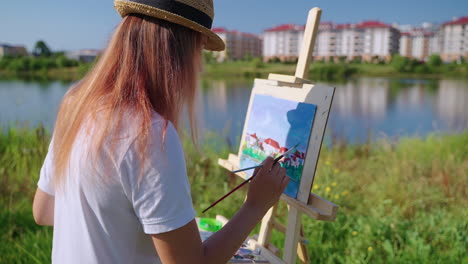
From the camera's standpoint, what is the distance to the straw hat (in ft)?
2.71

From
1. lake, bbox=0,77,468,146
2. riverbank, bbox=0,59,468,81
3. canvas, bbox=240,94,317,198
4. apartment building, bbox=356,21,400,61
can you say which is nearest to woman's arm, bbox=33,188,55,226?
canvas, bbox=240,94,317,198

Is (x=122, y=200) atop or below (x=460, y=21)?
below

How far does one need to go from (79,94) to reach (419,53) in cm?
5632

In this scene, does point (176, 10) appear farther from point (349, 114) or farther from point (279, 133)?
point (349, 114)

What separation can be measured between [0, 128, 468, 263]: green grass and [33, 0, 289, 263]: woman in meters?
0.45

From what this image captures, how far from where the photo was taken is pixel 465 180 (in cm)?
359

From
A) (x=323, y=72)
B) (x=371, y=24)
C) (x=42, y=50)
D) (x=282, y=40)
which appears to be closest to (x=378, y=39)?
(x=371, y=24)

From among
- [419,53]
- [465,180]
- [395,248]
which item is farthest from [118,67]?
[419,53]

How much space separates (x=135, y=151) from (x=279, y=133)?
3.18 feet

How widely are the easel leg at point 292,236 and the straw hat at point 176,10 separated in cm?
90

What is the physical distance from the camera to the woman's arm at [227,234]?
31.0 inches

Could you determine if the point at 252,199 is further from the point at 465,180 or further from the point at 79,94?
the point at 465,180

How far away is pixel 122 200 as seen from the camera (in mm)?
795

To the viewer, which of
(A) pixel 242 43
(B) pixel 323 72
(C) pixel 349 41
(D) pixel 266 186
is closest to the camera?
(D) pixel 266 186
